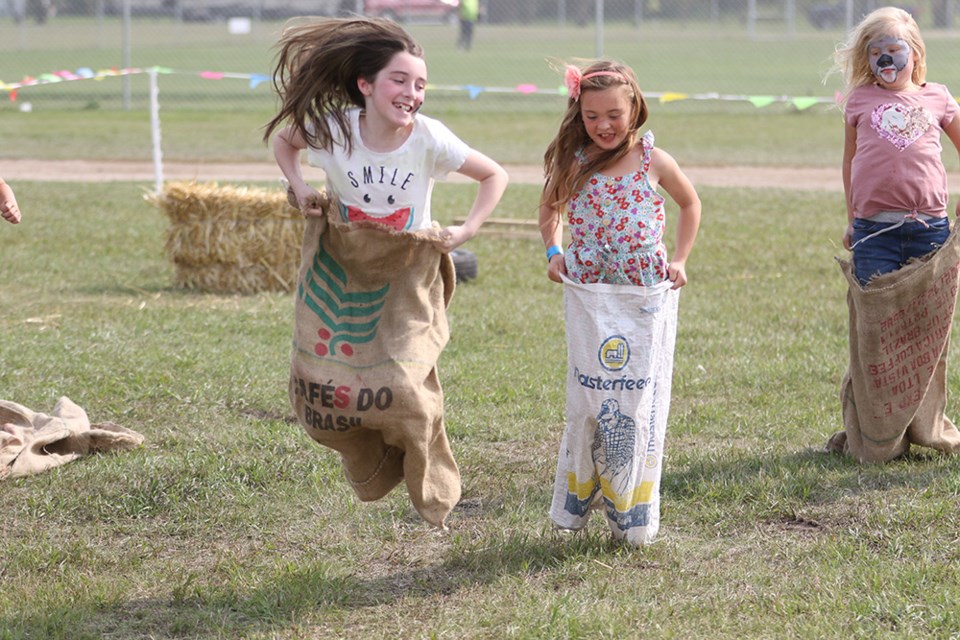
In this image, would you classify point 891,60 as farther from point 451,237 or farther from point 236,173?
point 236,173

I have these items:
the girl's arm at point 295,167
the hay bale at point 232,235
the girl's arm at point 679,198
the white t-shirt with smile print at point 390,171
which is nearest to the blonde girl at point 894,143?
the girl's arm at point 679,198

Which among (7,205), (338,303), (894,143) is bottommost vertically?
(338,303)

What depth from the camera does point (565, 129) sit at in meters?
4.64

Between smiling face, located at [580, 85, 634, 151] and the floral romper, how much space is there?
0.10 meters

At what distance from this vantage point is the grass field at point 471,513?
423 cm

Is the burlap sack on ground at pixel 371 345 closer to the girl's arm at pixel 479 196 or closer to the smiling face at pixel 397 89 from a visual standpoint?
the girl's arm at pixel 479 196

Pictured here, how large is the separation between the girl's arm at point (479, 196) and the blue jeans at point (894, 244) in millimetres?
1848

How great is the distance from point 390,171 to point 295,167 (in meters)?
0.36

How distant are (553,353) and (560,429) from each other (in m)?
1.49

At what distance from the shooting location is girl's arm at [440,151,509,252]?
4344 millimetres

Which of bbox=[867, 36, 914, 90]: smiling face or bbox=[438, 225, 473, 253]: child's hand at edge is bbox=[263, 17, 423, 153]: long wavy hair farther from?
bbox=[867, 36, 914, 90]: smiling face

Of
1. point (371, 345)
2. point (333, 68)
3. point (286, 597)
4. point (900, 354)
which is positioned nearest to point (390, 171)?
point (333, 68)

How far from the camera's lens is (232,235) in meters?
9.52

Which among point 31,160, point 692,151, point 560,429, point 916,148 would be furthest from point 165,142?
point 916,148
